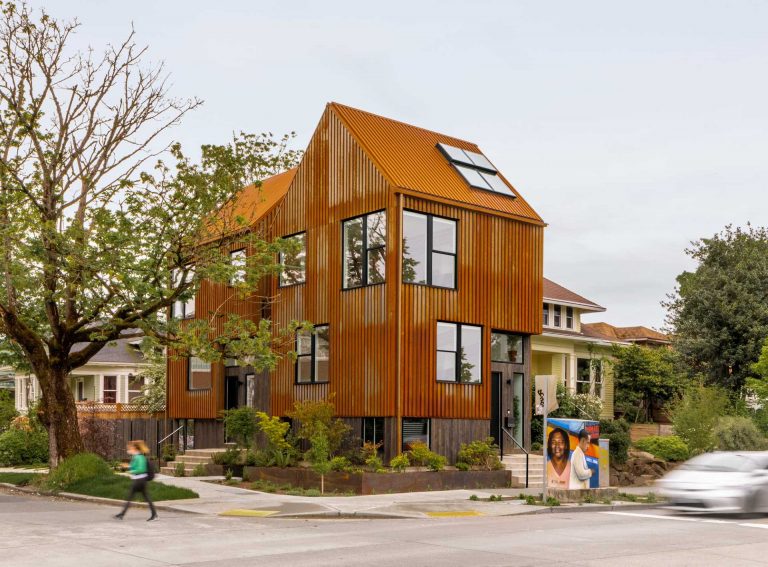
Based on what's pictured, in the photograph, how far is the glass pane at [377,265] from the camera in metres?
26.0

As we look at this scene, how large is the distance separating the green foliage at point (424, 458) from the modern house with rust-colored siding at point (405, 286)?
50cm

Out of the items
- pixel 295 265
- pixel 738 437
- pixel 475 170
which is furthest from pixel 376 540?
pixel 738 437

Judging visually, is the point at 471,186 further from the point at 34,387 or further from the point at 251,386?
the point at 34,387

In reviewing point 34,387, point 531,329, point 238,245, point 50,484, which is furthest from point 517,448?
point 34,387

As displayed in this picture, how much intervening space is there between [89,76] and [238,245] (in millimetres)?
8515

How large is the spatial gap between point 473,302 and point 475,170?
4641 mm

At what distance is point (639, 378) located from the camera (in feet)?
150

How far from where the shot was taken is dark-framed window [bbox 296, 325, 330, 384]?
27.7 metres

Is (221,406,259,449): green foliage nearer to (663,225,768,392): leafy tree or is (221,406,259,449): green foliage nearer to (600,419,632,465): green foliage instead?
(600,419,632,465): green foliage

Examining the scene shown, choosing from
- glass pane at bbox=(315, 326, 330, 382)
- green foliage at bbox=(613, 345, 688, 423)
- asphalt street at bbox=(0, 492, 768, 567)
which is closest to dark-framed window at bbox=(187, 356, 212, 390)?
glass pane at bbox=(315, 326, 330, 382)

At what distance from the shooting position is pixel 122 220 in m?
22.7

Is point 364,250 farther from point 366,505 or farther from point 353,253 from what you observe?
point 366,505

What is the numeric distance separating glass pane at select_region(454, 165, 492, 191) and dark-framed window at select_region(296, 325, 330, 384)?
19.3ft

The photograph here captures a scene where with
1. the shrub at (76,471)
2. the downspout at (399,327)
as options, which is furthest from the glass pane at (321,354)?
the shrub at (76,471)
